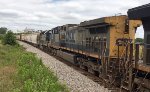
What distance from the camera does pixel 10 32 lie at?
58656 millimetres

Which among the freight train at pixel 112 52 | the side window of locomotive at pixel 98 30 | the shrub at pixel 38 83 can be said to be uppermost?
the side window of locomotive at pixel 98 30

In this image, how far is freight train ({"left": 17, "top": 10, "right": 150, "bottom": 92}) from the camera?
13562mm

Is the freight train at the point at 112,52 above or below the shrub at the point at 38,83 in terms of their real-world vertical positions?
above

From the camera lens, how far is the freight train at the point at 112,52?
13.6m

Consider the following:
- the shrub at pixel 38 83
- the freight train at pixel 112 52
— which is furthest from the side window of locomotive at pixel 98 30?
the shrub at pixel 38 83

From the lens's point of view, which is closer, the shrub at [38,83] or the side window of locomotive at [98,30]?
the shrub at [38,83]

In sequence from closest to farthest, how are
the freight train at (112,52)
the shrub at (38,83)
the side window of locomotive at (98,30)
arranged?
the shrub at (38,83), the freight train at (112,52), the side window of locomotive at (98,30)

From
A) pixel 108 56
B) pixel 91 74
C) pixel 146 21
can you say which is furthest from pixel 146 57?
pixel 91 74

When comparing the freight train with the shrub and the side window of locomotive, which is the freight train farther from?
the shrub

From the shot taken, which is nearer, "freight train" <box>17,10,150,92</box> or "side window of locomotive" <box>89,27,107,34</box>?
"freight train" <box>17,10,150,92</box>

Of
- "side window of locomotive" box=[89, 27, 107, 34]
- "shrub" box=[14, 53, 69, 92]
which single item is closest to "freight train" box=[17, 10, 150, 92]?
"side window of locomotive" box=[89, 27, 107, 34]

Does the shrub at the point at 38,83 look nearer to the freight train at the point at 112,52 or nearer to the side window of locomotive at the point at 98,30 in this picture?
the freight train at the point at 112,52

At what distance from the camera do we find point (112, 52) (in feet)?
→ 61.3

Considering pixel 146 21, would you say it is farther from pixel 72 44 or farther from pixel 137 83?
pixel 72 44
